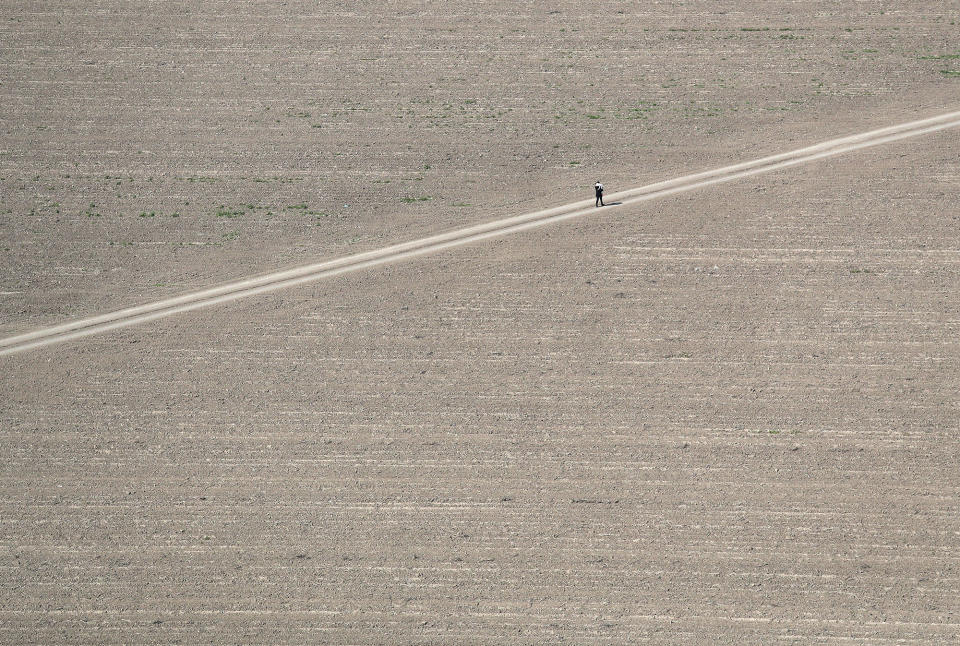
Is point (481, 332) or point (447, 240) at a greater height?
point (447, 240)

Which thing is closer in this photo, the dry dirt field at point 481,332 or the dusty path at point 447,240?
the dry dirt field at point 481,332

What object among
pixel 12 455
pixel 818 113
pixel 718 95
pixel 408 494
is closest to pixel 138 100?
pixel 12 455

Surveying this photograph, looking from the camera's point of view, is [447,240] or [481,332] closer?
[481,332]

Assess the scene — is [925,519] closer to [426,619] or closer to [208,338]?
[426,619]
